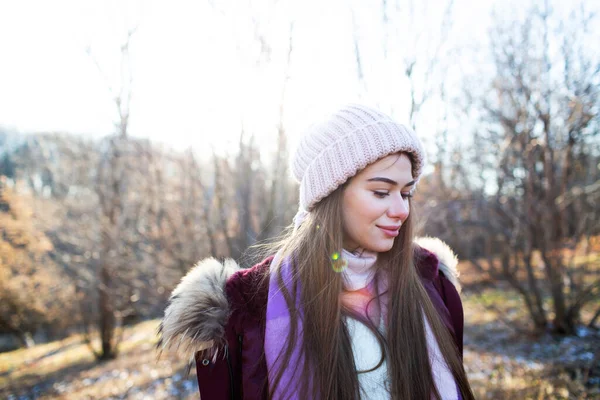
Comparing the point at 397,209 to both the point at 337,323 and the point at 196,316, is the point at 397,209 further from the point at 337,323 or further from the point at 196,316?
the point at 196,316

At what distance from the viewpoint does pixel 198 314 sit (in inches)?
62.7

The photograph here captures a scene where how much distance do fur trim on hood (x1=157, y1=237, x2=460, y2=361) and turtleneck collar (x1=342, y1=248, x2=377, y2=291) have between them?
0.53 m

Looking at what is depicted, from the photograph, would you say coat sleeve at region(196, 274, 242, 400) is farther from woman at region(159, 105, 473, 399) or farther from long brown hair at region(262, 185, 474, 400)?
long brown hair at region(262, 185, 474, 400)

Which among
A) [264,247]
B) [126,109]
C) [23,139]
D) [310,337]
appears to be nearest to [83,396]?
[126,109]

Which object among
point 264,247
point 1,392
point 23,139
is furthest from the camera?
point 23,139

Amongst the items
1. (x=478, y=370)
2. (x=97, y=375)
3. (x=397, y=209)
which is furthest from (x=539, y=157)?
(x=97, y=375)

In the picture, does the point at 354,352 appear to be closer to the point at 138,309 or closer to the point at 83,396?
the point at 83,396

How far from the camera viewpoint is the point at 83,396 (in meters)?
5.83

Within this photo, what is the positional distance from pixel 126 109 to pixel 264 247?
4966mm

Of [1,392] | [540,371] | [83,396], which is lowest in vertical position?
[1,392]

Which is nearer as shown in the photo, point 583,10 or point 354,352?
point 354,352

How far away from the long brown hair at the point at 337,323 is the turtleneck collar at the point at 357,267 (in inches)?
2.5

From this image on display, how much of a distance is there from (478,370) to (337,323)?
441cm

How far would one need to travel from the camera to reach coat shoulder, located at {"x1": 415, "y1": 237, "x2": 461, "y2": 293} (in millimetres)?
2066
